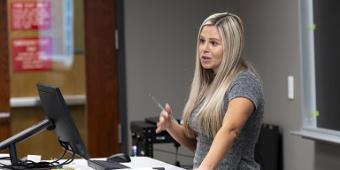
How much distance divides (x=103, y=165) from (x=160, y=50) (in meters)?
2.54

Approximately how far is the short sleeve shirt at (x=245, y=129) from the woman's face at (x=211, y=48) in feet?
0.36

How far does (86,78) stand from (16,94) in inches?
23.1

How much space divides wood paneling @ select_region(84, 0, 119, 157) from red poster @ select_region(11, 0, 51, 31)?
33 cm

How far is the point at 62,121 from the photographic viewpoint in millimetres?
2502

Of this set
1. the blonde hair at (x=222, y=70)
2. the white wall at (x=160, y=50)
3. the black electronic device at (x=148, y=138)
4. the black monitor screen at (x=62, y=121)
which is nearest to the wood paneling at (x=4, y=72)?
the white wall at (x=160, y=50)

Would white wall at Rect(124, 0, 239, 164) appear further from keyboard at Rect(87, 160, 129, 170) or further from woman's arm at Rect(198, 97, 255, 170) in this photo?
woman's arm at Rect(198, 97, 255, 170)

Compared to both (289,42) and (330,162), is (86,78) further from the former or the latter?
(330,162)

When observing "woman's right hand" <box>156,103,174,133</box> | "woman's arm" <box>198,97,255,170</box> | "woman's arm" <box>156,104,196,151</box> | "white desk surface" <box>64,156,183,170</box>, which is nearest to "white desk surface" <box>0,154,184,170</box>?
"white desk surface" <box>64,156,183,170</box>

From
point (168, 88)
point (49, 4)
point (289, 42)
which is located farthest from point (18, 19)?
point (289, 42)

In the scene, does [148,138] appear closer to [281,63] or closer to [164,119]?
[281,63]

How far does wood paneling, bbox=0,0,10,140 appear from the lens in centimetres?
474

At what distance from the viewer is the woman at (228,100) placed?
2.20 meters

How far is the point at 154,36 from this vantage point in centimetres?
500

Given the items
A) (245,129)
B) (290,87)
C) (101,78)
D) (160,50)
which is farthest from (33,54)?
(245,129)
